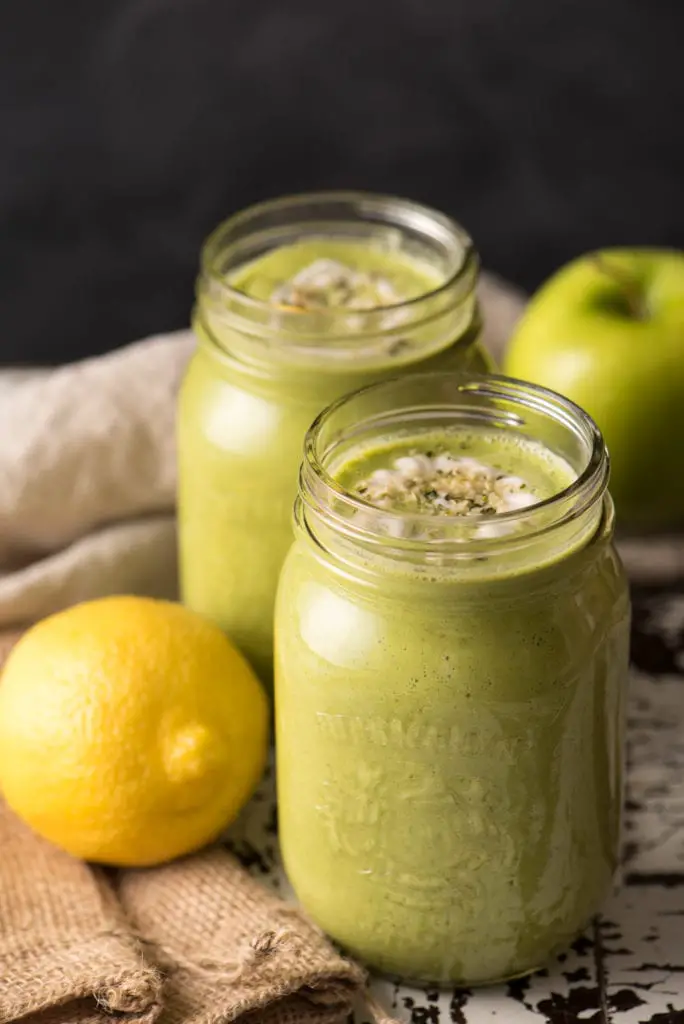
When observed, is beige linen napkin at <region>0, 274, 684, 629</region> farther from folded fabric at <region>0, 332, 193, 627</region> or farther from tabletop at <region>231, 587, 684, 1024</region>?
tabletop at <region>231, 587, 684, 1024</region>

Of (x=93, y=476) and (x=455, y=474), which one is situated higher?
(x=455, y=474)

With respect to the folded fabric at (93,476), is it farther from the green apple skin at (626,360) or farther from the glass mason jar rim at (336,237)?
the green apple skin at (626,360)

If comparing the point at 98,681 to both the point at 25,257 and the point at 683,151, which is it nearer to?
the point at 25,257

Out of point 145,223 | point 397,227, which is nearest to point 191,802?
point 397,227

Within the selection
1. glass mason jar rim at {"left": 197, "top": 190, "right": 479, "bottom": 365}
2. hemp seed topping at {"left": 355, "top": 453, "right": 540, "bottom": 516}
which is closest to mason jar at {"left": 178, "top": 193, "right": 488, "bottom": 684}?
glass mason jar rim at {"left": 197, "top": 190, "right": 479, "bottom": 365}

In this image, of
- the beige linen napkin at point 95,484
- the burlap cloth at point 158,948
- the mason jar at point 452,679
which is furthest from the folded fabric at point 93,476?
the mason jar at point 452,679

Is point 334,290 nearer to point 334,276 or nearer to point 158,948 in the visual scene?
point 334,276

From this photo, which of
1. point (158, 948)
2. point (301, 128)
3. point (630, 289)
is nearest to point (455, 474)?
point (158, 948)
